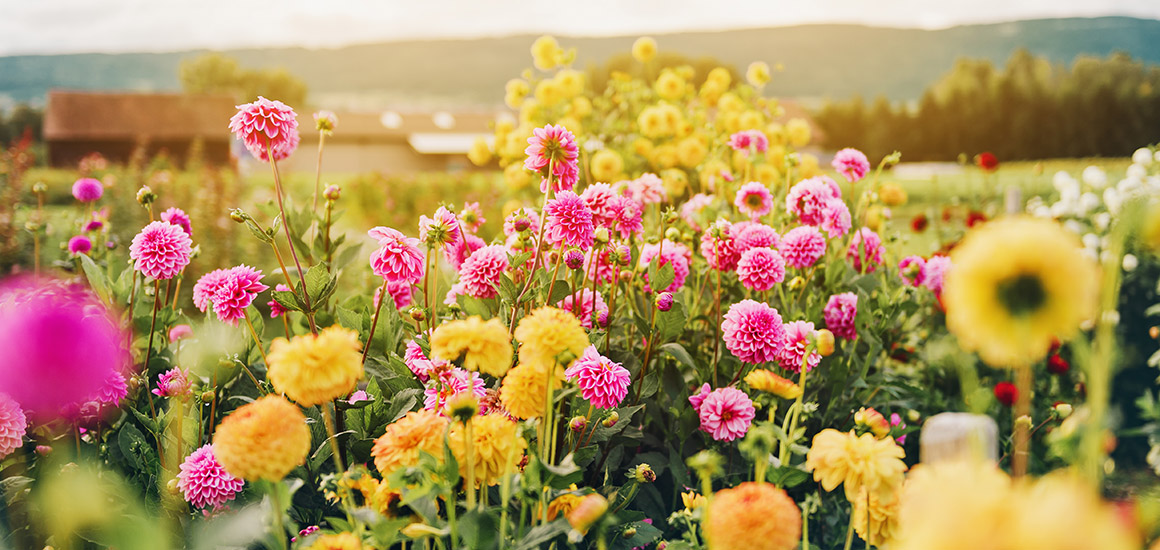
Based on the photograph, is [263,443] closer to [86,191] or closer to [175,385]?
[175,385]

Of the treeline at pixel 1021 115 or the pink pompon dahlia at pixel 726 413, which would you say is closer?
the pink pompon dahlia at pixel 726 413

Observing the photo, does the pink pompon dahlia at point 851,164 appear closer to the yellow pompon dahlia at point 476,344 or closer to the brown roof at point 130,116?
the yellow pompon dahlia at point 476,344

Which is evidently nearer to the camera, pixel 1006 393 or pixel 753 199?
pixel 753 199

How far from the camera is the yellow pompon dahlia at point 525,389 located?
1.14 m

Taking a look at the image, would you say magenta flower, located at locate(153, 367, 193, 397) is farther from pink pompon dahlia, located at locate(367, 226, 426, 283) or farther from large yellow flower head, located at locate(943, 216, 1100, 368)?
large yellow flower head, located at locate(943, 216, 1100, 368)

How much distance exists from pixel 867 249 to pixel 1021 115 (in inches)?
1374

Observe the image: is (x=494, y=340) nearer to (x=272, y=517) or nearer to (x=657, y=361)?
(x=272, y=517)

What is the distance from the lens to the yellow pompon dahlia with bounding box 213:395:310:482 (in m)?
0.86

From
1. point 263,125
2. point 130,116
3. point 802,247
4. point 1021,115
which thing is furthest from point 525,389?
point 1021,115

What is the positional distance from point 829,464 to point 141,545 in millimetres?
747

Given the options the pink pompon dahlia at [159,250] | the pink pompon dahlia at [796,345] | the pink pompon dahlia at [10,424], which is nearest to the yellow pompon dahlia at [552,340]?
the pink pompon dahlia at [796,345]

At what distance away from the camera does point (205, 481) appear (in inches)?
52.1

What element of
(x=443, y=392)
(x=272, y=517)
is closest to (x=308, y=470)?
(x=443, y=392)

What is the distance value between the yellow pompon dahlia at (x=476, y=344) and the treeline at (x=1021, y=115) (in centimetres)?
3417
